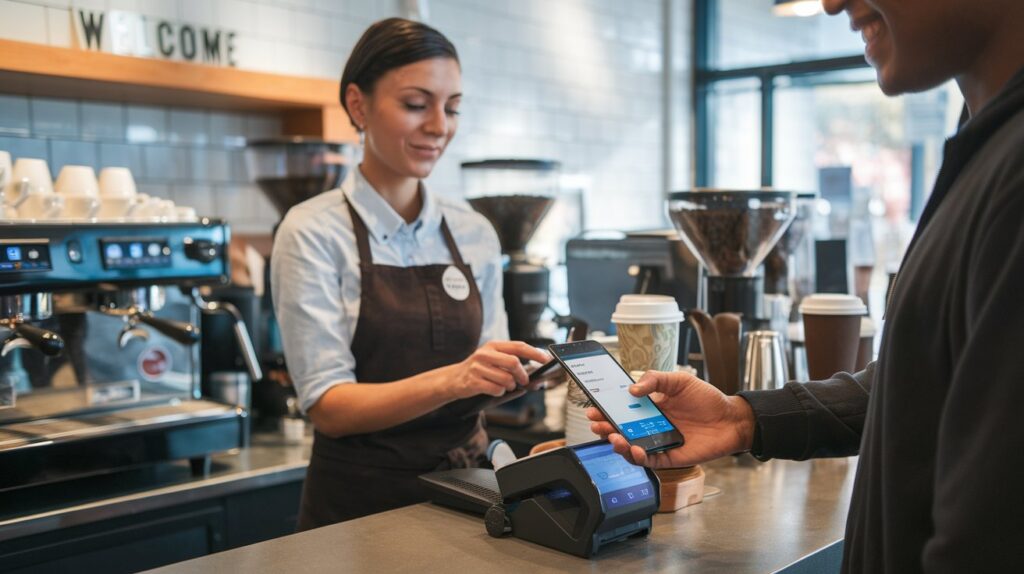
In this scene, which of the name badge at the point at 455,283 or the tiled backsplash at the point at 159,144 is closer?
the name badge at the point at 455,283

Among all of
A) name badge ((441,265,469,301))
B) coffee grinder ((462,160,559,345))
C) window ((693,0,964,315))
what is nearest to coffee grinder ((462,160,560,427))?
coffee grinder ((462,160,559,345))

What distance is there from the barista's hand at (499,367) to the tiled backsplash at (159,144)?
5.84 ft

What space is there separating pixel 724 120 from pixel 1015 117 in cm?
550

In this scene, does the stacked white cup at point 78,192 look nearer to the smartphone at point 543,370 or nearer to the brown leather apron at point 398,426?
the brown leather apron at point 398,426

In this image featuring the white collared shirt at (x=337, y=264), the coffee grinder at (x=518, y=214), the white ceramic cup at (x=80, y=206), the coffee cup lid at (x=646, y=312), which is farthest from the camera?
the coffee grinder at (x=518, y=214)

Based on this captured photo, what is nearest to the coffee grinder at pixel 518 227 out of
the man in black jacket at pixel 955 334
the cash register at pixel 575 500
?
the cash register at pixel 575 500

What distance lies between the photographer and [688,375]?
4.66 ft

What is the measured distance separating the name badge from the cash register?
72 centimetres

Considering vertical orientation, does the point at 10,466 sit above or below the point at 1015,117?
below

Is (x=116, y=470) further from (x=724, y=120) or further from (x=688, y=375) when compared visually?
(x=724, y=120)

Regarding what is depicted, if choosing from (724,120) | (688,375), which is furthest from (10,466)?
(724,120)

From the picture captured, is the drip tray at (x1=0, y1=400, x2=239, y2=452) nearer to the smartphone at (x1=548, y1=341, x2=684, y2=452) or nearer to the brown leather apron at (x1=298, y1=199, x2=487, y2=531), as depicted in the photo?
the brown leather apron at (x1=298, y1=199, x2=487, y2=531)

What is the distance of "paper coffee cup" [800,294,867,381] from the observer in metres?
2.03

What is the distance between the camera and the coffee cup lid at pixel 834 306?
203cm
